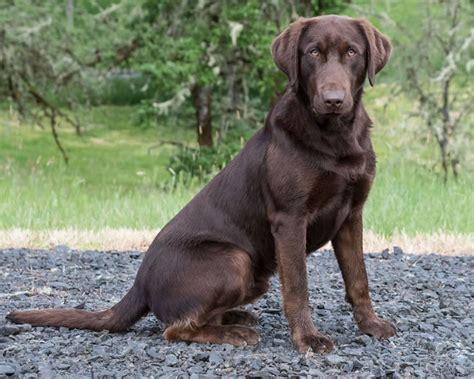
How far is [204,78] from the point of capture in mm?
14008

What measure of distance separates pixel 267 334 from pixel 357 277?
55cm

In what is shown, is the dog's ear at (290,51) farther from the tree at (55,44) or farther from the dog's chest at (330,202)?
the tree at (55,44)

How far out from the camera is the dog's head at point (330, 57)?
12.5 ft

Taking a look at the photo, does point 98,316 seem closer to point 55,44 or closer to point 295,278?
point 295,278

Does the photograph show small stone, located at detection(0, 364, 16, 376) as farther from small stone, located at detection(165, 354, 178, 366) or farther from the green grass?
the green grass

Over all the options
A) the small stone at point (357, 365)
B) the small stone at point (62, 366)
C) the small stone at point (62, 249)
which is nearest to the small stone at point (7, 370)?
the small stone at point (62, 366)

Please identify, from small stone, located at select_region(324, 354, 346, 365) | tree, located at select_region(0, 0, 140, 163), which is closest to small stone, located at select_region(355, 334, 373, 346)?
small stone, located at select_region(324, 354, 346, 365)

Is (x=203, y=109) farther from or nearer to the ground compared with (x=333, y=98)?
nearer to the ground

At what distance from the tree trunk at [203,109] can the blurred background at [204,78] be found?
20 mm

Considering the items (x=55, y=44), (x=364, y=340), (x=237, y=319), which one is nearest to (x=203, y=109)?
(x=55, y=44)

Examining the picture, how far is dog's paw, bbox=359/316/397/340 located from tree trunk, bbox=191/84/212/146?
11285mm

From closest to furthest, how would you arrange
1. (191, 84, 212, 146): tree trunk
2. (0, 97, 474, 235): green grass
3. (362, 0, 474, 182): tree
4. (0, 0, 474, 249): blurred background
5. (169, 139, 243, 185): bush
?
(0, 97, 474, 235): green grass
(0, 0, 474, 249): blurred background
(362, 0, 474, 182): tree
(169, 139, 243, 185): bush
(191, 84, 212, 146): tree trunk

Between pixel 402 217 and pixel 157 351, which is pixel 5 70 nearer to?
pixel 402 217

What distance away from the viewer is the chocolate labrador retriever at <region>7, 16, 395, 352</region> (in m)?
3.94
